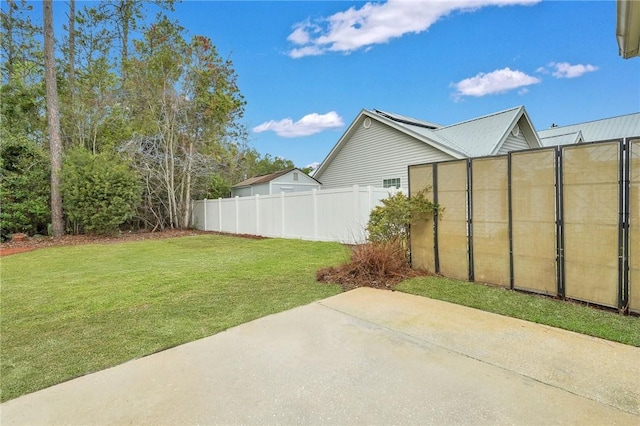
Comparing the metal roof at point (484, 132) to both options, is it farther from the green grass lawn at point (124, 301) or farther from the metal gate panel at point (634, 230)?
the metal gate panel at point (634, 230)

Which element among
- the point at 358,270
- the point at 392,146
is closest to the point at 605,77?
the point at 392,146

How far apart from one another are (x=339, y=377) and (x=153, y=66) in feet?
54.1

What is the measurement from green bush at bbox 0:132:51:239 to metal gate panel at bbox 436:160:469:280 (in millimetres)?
14814

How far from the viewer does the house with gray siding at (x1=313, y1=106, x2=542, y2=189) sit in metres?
13.0

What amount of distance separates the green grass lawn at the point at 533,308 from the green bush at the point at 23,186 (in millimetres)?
14690

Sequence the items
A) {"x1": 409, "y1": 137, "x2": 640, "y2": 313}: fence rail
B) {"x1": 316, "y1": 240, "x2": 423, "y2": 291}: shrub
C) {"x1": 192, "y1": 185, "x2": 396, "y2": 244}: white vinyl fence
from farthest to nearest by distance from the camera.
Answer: {"x1": 192, "y1": 185, "x2": 396, "y2": 244}: white vinyl fence
{"x1": 316, "y1": 240, "x2": 423, "y2": 291}: shrub
{"x1": 409, "y1": 137, "x2": 640, "y2": 313}: fence rail

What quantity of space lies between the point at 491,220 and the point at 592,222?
1221 mm

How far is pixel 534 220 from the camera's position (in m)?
4.53

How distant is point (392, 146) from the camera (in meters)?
14.6

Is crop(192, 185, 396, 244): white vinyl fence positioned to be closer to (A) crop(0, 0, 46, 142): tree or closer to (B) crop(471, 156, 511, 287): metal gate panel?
(B) crop(471, 156, 511, 287): metal gate panel

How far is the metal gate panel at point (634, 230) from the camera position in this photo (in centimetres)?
366

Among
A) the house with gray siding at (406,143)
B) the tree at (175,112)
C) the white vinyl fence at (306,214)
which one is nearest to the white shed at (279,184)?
the tree at (175,112)

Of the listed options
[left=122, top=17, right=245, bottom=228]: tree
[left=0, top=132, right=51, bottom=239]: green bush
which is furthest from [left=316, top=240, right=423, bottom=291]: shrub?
[left=0, top=132, right=51, bottom=239]: green bush

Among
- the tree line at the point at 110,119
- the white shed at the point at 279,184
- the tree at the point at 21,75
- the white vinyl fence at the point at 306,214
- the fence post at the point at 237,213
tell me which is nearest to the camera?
the white vinyl fence at the point at 306,214
